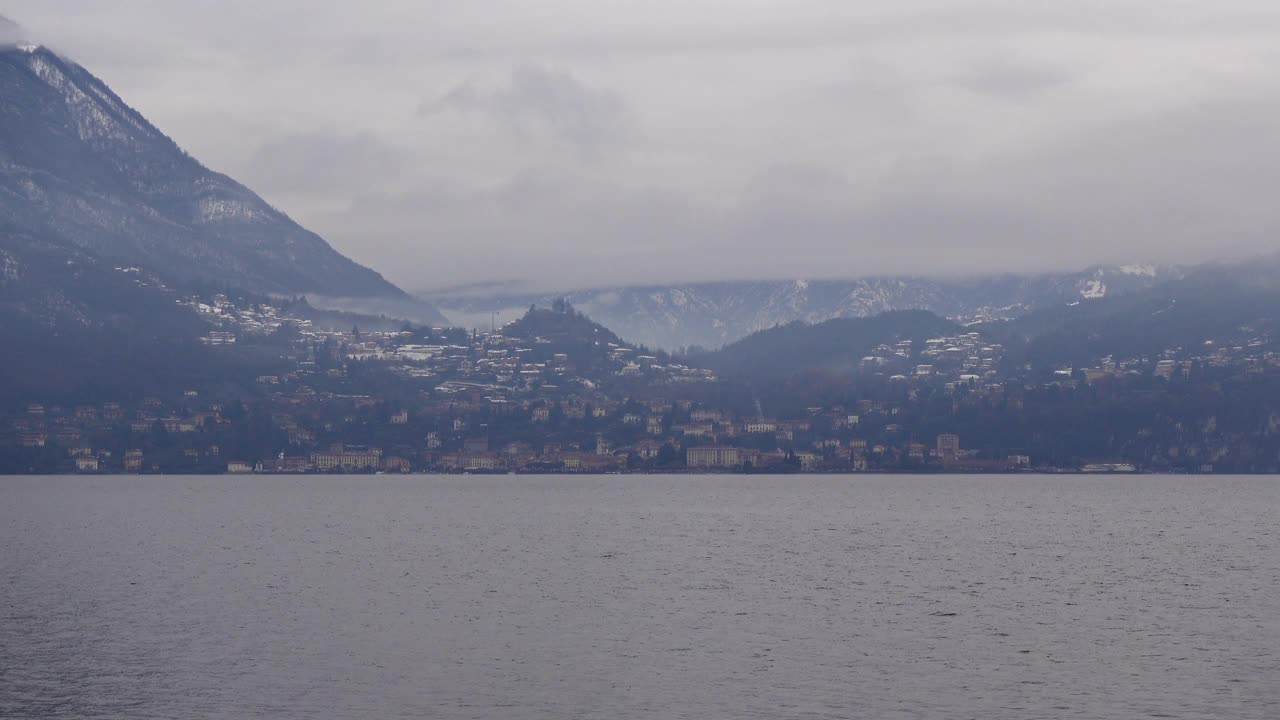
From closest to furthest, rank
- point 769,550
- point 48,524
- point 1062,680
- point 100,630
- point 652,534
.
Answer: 1. point 1062,680
2. point 100,630
3. point 769,550
4. point 652,534
5. point 48,524

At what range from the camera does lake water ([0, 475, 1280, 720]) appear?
6625cm

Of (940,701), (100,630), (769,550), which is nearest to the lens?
(940,701)

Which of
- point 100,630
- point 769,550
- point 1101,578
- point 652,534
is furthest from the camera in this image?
point 652,534

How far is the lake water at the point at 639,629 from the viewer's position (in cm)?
6625

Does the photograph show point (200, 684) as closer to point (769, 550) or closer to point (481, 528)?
point (769, 550)

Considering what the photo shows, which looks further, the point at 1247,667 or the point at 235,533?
the point at 235,533

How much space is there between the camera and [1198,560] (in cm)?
13088

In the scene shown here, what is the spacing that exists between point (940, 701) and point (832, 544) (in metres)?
83.7

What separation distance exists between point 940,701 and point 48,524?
13559cm

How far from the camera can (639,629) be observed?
284ft

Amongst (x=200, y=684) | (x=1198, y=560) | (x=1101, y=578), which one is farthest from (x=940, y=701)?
(x=1198, y=560)

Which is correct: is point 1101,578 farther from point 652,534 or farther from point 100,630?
point 100,630

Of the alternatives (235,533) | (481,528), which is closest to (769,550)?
(481,528)

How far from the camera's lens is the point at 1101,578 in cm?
11562
